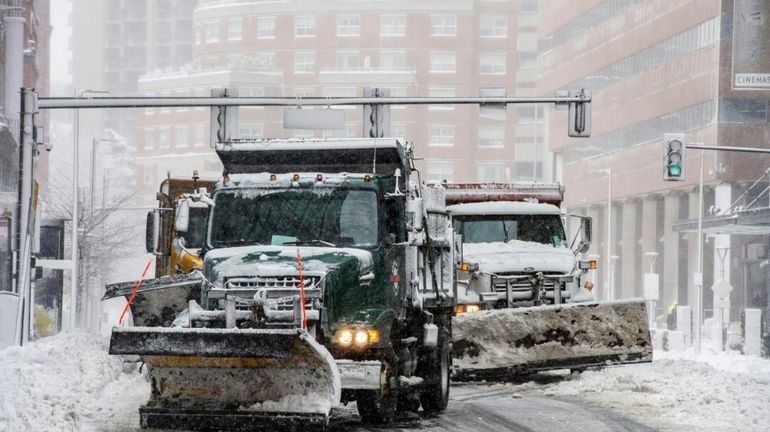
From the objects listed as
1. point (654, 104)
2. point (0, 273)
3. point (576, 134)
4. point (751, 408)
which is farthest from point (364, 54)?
point (751, 408)

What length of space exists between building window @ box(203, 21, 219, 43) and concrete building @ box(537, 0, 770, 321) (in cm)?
4783

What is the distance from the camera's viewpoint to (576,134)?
97.5 feet

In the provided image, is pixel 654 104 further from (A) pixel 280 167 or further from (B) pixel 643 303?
(A) pixel 280 167

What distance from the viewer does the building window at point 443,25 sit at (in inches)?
5551

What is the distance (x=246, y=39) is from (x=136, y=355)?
132130 mm

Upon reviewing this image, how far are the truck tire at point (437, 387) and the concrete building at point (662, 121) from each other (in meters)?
42.6

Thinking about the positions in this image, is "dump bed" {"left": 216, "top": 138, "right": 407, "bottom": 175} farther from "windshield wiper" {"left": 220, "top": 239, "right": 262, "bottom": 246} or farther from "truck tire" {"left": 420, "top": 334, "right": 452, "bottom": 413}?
"truck tire" {"left": 420, "top": 334, "right": 452, "bottom": 413}

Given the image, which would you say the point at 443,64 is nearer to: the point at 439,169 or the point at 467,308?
the point at 439,169

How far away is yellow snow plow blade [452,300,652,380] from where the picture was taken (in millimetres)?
21109

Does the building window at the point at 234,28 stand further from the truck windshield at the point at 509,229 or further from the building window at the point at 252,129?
the truck windshield at the point at 509,229

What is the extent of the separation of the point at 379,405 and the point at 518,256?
9.20 meters

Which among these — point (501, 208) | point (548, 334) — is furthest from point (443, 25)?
point (548, 334)

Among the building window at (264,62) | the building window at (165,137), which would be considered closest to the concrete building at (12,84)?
the building window at (264,62)

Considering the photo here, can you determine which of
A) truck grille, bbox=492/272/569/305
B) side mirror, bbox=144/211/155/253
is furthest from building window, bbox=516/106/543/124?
side mirror, bbox=144/211/155/253
